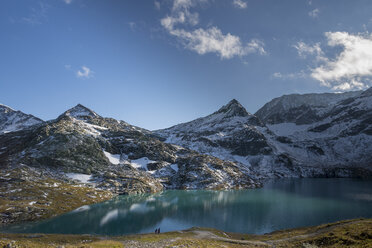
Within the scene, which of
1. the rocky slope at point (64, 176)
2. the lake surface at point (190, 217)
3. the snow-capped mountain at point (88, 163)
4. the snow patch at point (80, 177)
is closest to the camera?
the lake surface at point (190, 217)

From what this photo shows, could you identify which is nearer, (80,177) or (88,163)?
(80,177)

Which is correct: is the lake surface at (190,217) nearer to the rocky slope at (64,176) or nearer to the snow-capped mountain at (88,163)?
the rocky slope at (64,176)

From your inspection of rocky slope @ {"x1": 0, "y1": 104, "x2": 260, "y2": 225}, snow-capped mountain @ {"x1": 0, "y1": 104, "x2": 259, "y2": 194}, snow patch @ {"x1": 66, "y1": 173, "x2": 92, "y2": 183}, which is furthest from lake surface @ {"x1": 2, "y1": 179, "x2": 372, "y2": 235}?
snow-capped mountain @ {"x1": 0, "y1": 104, "x2": 259, "y2": 194}

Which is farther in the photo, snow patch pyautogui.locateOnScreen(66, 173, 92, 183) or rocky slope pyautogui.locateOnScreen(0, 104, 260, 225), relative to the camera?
snow patch pyautogui.locateOnScreen(66, 173, 92, 183)

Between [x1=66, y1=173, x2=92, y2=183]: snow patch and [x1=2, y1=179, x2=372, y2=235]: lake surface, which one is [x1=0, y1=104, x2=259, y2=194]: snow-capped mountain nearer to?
[x1=66, y1=173, x2=92, y2=183]: snow patch

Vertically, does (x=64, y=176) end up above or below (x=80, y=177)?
above

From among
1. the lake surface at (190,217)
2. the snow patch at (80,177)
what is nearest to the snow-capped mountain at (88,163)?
the snow patch at (80,177)

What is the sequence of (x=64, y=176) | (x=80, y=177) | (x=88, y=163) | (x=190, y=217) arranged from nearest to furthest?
(x=190, y=217)
(x=64, y=176)
(x=80, y=177)
(x=88, y=163)

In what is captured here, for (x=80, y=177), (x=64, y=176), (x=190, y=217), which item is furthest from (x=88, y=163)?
(x=190, y=217)

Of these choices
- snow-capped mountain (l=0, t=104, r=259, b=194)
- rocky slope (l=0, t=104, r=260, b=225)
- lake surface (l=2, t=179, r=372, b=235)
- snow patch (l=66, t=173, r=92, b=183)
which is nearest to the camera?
lake surface (l=2, t=179, r=372, b=235)

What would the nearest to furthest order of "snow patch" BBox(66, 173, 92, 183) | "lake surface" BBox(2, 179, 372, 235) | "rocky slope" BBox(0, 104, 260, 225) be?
"lake surface" BBox(2, 179, 372, 235), "rocky slope" BBox(0, 104, 260, 225), "snow patch" BBox(66, 173, 92, 183)

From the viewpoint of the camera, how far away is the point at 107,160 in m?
186

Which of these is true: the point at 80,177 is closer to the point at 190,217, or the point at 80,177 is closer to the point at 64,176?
the point at 64,176

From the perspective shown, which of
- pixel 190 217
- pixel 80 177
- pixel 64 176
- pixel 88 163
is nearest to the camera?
pixel 190 217
